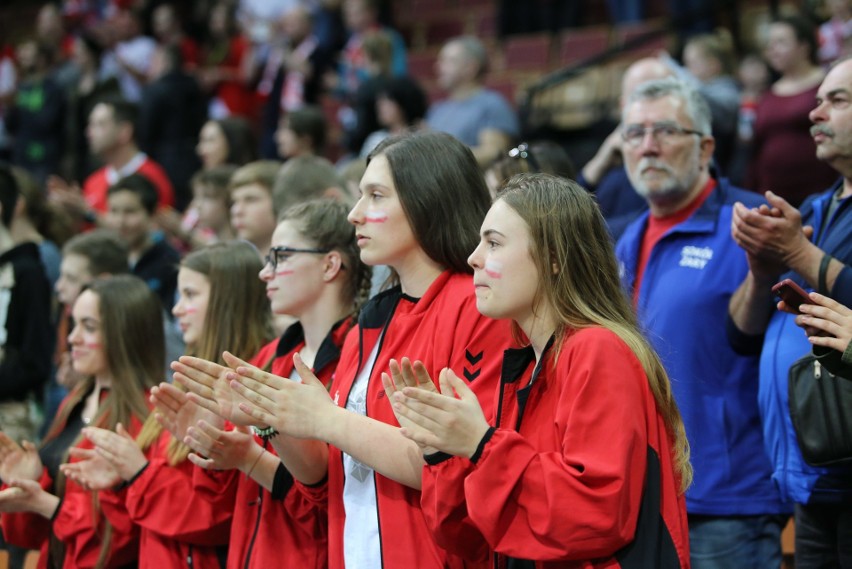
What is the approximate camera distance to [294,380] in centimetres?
349

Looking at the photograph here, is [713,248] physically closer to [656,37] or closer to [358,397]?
[358,397]

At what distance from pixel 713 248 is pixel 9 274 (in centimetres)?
333

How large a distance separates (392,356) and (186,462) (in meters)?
1.19

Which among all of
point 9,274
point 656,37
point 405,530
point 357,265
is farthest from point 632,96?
point 656,37

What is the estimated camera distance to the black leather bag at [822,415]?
3.14 m

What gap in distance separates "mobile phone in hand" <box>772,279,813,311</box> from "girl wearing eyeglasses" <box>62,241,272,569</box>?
1.86 metres

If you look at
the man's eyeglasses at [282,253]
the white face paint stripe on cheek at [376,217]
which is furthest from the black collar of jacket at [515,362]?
the man's eyeglasses at [282,253]

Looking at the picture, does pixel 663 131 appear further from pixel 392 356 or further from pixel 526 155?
pixel 392 356

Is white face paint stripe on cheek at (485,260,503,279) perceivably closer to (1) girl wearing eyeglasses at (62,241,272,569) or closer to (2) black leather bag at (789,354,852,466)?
(2) black leather bag at (789,354,852,466)

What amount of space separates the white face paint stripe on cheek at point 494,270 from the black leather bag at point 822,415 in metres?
Result: 1.01

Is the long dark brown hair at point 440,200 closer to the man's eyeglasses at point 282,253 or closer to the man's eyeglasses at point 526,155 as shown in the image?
the man's eyeglasses at point 282,253

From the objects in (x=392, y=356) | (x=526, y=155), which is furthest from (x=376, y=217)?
(x=526, y=155)

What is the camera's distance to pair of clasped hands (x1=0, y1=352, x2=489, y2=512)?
2.54 meters

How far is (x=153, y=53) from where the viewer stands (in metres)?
11.1
